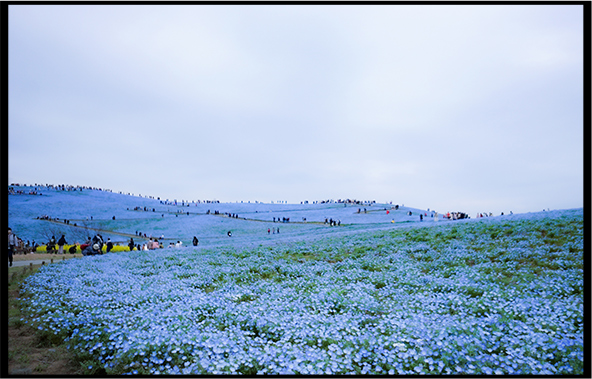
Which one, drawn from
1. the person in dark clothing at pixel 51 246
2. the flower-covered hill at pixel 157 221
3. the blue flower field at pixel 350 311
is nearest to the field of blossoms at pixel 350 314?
the blue flower field at pixel 350 311

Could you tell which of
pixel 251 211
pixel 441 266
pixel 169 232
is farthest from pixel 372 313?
pixel 251 211

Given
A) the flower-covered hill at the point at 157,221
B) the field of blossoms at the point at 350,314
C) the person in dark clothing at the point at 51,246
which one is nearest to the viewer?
the field of blossoms at the point at 350,314

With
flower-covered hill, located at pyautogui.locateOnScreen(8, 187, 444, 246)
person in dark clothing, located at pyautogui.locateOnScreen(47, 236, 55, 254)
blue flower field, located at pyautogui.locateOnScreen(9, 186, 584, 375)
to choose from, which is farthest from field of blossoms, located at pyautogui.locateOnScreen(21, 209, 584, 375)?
flower-covered hill, located at pyautogui.locateOnScreen(8, 187, 444, 246)

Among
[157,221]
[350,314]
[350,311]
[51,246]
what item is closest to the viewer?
[350,314]

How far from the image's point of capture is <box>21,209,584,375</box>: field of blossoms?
15.4 feet

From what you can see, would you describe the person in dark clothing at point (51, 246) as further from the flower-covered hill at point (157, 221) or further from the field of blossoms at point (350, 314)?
the field of blossoms at point (350, 314)

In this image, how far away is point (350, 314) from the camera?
6.58 metres

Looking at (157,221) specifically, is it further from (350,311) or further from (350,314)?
(350,314)

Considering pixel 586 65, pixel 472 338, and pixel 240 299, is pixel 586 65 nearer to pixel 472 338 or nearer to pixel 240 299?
pixel 472 338

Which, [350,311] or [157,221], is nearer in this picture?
[350,311]

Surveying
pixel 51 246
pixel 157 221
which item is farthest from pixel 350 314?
pixel 157 221

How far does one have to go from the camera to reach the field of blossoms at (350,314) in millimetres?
4680

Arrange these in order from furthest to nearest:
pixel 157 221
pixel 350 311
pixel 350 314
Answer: pixel 157 221
pixel 350 311
pixel 350 314

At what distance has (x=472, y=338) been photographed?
5.14 meters
